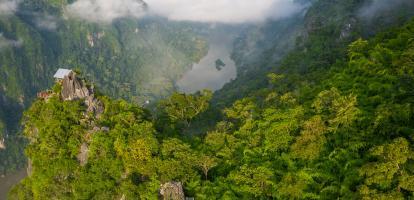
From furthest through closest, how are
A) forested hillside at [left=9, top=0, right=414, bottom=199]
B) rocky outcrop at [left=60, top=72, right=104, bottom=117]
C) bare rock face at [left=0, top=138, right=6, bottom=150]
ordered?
bare rock face at [left=0, top=138, right=6, bottom=150] → rocky outcrop at [left=60, top=72, right=104, bottom=117] → forested hillside at [left=9, top=0, right=414, bottom=199]

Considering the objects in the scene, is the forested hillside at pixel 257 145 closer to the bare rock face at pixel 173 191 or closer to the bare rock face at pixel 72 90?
the bare rock face at pixel 173 191

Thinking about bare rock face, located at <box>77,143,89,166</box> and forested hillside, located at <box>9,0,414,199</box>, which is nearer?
forested hillside, located at <box>9,0,414,199</box>

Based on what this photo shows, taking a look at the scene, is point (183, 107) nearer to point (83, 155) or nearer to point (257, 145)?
point (83, 155)

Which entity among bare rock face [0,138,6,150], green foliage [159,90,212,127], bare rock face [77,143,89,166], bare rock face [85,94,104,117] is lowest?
bare rock face [0,138,6,150]

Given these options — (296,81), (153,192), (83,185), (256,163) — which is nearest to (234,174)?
(256,163)

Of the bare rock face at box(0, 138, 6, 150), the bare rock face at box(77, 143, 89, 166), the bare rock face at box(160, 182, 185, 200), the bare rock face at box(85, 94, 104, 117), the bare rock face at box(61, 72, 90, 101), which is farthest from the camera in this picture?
the bare rock face at box(0, 138, 6, 150)

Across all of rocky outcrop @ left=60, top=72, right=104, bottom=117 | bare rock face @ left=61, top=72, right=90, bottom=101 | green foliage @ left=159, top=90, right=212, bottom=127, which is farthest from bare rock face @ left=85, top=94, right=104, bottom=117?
green foliage @ left=159, top=90, right=212, bottom=127

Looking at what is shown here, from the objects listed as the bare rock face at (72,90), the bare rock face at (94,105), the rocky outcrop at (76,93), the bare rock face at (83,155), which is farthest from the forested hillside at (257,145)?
the bare rock face at (72,90)

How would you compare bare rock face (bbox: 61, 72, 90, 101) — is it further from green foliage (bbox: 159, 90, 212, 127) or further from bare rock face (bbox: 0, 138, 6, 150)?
bare rock face (bbox: 0, 138, 6, 150)
